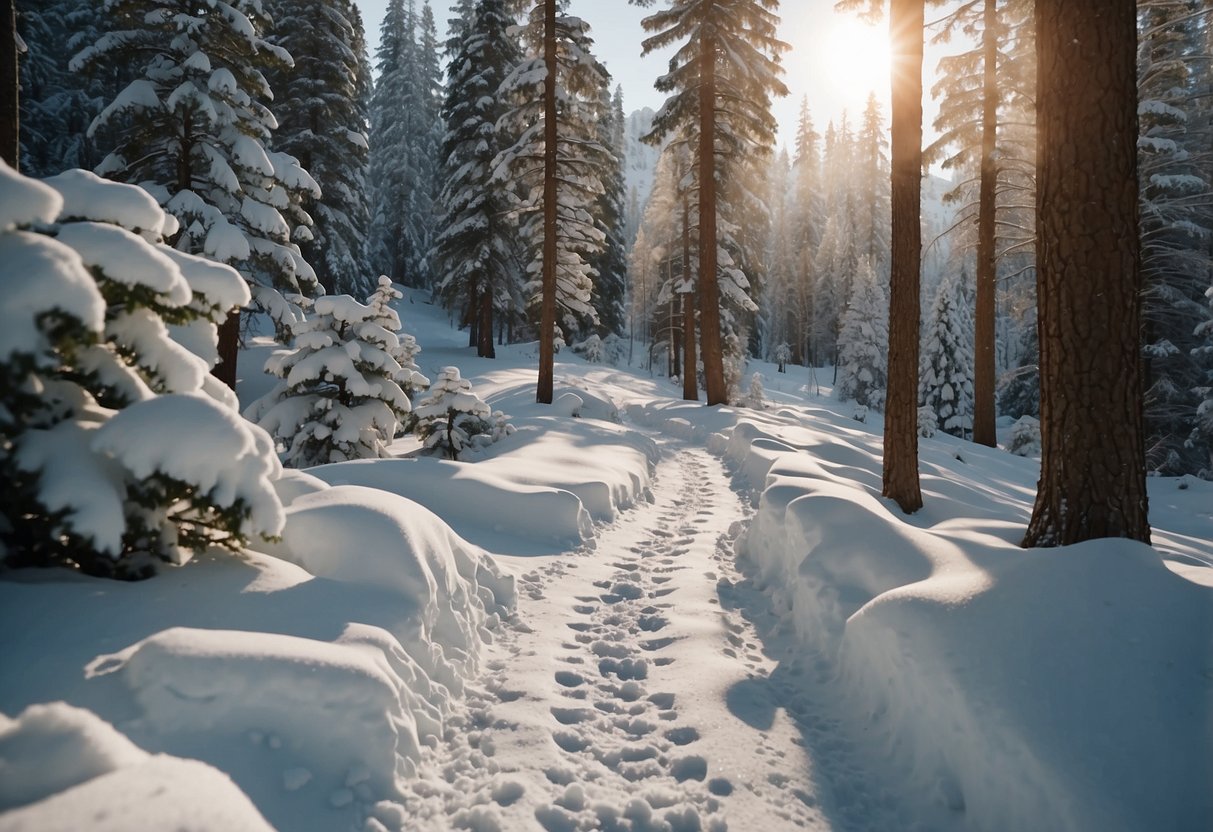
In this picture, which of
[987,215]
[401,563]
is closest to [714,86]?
[987,215]

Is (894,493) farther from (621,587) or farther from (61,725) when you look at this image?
(61,725)

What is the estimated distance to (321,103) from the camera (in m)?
20.8

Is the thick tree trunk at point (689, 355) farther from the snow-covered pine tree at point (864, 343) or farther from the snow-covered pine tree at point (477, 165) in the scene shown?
Answer: the snow-covered pine tree at point (864, 343)

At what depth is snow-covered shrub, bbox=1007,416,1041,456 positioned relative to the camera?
64.5 feet

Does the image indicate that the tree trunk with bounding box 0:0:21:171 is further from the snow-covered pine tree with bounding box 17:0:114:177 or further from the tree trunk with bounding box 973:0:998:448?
the snow-covered pine tree with bounding box 17:0:114:177

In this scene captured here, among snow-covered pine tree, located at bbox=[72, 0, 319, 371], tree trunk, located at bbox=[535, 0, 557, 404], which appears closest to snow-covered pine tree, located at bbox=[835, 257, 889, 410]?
tree trunk, located at bbox=[535, 0, 557, 404]

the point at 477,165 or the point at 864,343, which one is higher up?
the point at 477,165

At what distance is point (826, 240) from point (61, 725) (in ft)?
216

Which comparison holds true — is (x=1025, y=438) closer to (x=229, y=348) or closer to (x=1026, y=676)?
(x=1026, y=676)

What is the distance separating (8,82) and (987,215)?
17668mm

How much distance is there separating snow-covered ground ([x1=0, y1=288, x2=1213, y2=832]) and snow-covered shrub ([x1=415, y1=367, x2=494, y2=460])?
458 centimetres

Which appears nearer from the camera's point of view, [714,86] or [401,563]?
[401,563]

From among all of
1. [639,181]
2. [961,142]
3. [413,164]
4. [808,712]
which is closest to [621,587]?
[808,712]

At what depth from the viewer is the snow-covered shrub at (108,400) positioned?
2.43m
